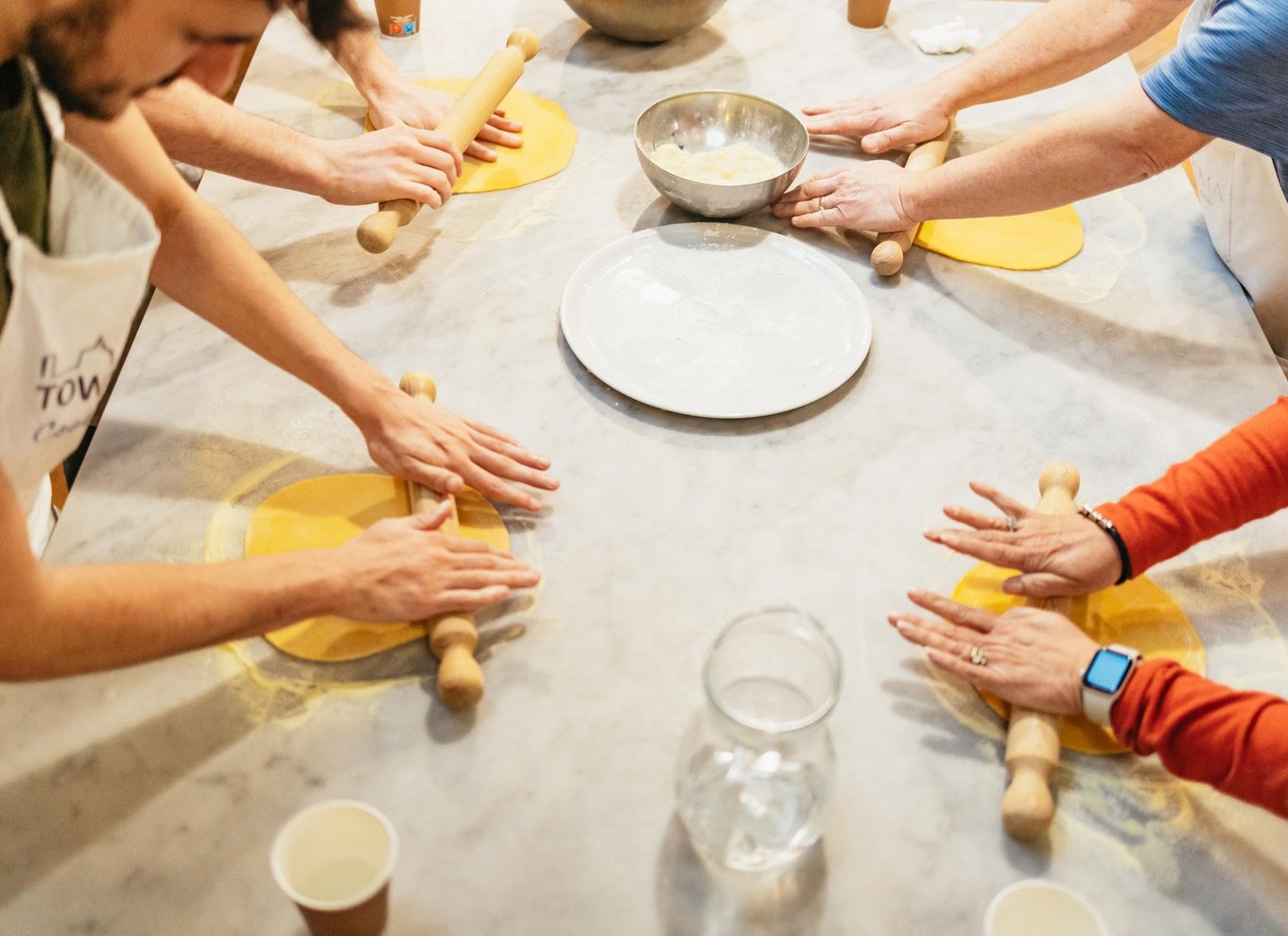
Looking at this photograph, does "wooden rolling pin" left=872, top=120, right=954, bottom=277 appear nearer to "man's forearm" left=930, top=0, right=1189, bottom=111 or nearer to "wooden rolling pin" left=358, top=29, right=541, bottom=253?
"man's forearm" left=930, top=0, right=1189, bottom=111

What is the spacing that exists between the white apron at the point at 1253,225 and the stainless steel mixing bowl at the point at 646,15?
2.75 feet

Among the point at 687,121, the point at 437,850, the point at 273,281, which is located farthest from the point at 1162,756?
the point at 687,121

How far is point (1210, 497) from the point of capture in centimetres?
113

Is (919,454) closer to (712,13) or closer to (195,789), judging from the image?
(195,789)

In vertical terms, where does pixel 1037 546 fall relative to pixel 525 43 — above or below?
below

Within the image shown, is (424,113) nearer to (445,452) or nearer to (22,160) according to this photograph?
(445,452)

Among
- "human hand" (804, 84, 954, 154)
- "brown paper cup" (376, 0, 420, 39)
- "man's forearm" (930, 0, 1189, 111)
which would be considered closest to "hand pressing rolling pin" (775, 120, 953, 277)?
"human hand" (804, 84, 954, 154)

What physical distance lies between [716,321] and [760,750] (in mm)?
725

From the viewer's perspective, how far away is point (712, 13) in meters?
1.98

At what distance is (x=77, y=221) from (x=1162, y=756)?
108cm

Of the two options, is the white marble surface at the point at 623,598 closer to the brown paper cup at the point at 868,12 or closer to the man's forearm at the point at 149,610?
the man's forearm at the point at 149,610

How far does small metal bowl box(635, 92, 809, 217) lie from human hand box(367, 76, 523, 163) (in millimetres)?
226

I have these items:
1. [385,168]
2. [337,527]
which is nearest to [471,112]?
[385,168]

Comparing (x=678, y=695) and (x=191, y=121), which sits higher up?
(x=191, y=121)
